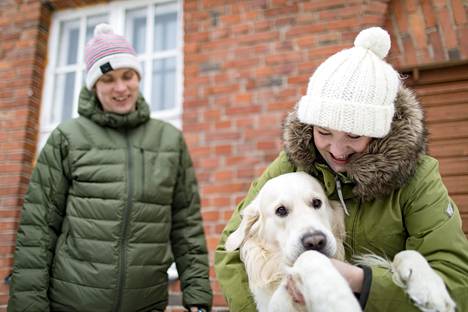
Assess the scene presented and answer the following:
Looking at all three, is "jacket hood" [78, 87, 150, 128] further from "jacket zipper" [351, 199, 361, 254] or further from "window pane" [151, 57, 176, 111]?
"window pane" [151, 57, 176, 111]

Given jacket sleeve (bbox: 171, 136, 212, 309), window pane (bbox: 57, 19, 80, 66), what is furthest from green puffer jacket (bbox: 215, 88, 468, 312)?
window pane (bbox: 57, 19, 80, 66)

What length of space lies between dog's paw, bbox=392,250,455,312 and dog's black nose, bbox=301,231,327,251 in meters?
0.26

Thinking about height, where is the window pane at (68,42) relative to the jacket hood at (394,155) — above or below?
above

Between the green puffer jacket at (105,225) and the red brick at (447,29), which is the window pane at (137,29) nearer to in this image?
the green puffer jacket at (105,225)

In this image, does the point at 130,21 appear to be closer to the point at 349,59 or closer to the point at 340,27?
the point at 340,27

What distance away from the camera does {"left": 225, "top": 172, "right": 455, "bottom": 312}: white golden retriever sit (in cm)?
139

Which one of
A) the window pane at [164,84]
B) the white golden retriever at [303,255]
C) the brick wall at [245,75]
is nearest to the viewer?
the white golden retriever at [303,255]

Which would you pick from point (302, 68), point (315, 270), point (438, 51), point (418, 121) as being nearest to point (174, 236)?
point (315, 270)

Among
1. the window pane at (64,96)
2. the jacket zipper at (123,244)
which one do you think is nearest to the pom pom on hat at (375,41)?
the jacket zipper at (123,244)

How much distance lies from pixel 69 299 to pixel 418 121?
1.88 m

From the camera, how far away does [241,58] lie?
3.80 m

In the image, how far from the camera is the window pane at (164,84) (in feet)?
14.2

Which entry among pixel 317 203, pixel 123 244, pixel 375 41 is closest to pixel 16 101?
pixel 123 244

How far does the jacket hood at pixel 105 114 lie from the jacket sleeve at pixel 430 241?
1578 millimetres
